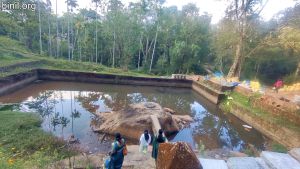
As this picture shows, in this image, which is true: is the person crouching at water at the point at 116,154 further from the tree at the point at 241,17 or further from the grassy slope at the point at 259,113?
the tree at the point at 241,17

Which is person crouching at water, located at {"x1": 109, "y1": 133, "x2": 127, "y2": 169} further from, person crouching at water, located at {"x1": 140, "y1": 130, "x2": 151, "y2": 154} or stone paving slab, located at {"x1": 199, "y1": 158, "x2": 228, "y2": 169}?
stone paving slab, located at {"x1": 199, "y1": 158, "x2": 228, "y2": 169}

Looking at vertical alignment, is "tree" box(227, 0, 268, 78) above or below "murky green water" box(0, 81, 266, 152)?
above

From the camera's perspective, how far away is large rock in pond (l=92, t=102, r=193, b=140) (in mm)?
9633

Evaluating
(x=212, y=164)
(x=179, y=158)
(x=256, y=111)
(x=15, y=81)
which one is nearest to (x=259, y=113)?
(x=256, y=111)

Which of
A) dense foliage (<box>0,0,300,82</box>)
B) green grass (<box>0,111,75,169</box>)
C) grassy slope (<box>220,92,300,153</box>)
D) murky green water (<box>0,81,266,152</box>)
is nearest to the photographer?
green grass (<box>0,111,75,169</box>)

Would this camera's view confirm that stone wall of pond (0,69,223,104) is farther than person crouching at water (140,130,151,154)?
Yes

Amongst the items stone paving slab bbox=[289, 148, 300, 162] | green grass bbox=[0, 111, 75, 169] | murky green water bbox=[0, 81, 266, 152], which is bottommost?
murky green water bbox=[0, 81, 266, 152]

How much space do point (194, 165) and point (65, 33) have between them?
46.1 metres

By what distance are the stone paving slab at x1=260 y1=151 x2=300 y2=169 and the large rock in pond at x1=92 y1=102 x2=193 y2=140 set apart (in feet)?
21.5

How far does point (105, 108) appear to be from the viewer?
1386 cm

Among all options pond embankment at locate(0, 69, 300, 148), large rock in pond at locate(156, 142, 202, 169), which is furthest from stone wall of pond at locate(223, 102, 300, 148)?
large rock in pond at locate(156, 142, 202, 169)

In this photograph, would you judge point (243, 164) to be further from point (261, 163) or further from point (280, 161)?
point (280, 161)

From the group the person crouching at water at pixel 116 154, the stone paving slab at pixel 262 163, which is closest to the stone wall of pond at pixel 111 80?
the person crouching at water at pixel 116 154

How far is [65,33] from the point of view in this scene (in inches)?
1727
